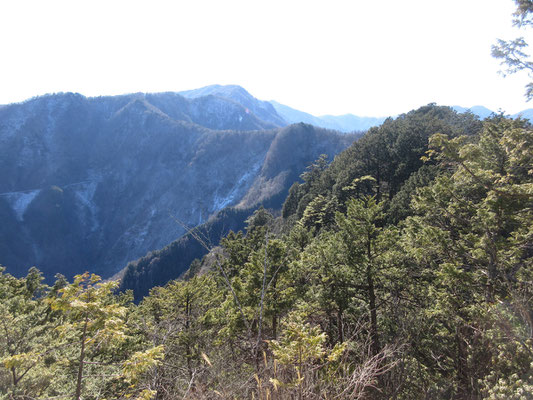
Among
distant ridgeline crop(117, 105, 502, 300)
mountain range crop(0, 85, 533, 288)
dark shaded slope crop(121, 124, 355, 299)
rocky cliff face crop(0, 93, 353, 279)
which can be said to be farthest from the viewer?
rocky cliff face crop(0, 93, 353, 279)

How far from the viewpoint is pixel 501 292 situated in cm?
893

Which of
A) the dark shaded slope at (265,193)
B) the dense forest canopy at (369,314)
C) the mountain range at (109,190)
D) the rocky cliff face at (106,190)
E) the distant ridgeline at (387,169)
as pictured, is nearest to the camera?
the dense forest canopy at (369,314)

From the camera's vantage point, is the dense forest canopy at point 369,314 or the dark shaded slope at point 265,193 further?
the dark shaded slope at point 265,193

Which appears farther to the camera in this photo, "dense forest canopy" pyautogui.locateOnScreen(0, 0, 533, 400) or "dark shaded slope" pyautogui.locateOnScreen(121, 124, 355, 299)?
"dark shaded slope" pyautogui.locateOnScreen(121, 124, 355, 299)

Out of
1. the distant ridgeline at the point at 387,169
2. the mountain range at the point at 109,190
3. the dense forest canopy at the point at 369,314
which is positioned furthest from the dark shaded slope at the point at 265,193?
the dense forest canopy at the point at 369,314

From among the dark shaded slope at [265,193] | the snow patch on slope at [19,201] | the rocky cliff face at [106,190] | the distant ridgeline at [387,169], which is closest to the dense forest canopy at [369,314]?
the distant ridgeline at [387,169]

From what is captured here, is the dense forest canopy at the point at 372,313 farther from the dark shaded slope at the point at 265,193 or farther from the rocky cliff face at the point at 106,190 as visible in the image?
the rocky cliff face at the point at 106,190

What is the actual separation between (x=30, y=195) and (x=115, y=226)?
50.1 metres

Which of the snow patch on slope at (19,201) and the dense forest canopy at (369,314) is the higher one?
the dense forest canopy at (369,314)

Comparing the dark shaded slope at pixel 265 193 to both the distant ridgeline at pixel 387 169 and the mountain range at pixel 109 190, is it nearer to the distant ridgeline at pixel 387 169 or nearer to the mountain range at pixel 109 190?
the mountain range at pixel 109 190

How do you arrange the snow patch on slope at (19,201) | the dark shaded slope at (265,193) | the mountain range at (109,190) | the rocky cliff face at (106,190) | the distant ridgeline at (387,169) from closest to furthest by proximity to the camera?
1. the distant ridgeline at (387,169)
2. the dark shaded slope at (265,193)
3. the mountain range at (109,190)
4. the rocky cliff face at (106,190)
5. the snow patch on slope at (19,201)

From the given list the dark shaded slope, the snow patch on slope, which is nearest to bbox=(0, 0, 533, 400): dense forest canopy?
the dark shaded slope

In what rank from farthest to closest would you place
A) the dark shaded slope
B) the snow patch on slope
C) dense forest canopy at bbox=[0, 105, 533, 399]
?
the snow patch on slope
the dark shaded slope
dense forest canopy at bbox=[0, 105, 533, 399]

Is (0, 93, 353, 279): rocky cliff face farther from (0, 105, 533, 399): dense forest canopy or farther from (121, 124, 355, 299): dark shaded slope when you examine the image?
(0, 105, 533, 399): dense forest canopy
